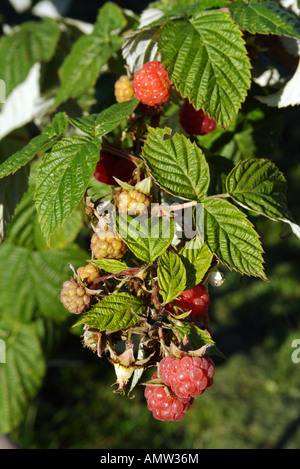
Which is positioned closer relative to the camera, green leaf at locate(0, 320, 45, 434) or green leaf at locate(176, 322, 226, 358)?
green leaf at locate(176, 322, 226, 358)

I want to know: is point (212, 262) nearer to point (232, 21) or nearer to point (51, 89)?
point (232, 21)

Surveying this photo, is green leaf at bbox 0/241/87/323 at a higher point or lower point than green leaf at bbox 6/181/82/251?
lower

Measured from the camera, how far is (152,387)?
60 cm

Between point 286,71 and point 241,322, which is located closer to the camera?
point 286,71

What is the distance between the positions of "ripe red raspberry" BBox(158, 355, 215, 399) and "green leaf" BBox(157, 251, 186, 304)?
0.23 ft

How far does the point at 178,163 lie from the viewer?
639mm

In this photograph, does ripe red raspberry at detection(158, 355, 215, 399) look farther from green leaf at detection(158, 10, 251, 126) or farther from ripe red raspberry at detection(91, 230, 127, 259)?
green leaf at detection(158, 10, 251, 126)

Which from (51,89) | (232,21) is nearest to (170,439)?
(51,89)

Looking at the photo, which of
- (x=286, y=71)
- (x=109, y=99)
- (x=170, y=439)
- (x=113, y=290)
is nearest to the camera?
(x=113, y=290)

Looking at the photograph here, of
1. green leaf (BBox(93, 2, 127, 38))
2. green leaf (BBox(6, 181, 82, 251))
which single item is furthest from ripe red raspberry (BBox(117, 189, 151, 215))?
green leaf (BBox(93, 2, 127, 38))

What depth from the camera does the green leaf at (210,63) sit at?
0.67 m

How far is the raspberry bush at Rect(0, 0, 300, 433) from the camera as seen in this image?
56cm

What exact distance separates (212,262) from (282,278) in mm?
2409

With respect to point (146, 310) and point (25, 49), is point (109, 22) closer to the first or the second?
point (25, 49)
